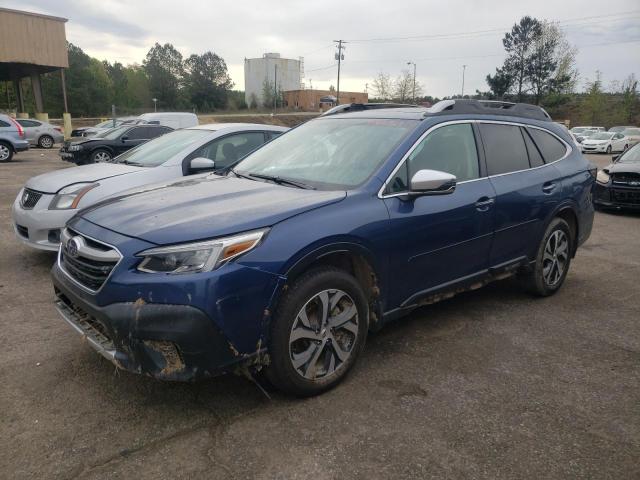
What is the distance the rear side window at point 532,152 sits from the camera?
469cm

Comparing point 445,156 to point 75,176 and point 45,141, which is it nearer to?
point 75,176

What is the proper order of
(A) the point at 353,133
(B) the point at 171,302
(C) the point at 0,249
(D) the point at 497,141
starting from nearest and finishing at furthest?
1. (B) the point at 171,302
2. (A) the point at 353,133
3. (D) the point at 497,141
4. (C) the point at 0,249

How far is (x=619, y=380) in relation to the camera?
341 cm

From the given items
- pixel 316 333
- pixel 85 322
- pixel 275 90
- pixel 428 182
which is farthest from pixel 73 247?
pixel 275 90

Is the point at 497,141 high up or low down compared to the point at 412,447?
up

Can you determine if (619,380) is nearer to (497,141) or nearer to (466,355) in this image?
(466,355)

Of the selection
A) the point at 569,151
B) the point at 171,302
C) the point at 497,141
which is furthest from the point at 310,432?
the point at 569,151

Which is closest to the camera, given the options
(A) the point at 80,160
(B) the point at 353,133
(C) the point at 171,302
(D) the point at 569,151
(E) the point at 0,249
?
(C) the point at 171,302

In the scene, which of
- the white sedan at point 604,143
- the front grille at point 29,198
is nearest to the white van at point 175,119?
the front grille at point 29,198

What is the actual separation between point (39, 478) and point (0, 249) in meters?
4.81

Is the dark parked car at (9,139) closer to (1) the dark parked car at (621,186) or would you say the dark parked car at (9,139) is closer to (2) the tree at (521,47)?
(1) the dark parked car at (621,186)

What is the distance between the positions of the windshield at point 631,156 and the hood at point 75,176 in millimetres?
9524

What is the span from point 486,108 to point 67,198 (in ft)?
13.6

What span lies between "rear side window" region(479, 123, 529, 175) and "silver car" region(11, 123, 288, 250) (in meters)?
2.46
